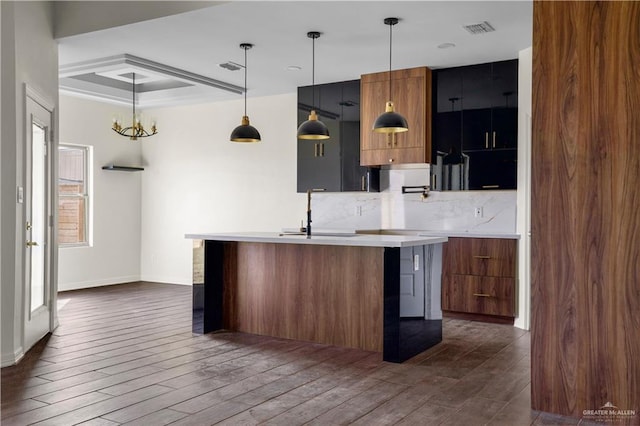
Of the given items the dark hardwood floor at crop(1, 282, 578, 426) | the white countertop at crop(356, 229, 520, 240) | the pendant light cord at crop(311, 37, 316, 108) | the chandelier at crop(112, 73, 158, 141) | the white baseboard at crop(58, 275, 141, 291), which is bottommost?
the dark hardwood floor at crop(1, 282, 578, 426)

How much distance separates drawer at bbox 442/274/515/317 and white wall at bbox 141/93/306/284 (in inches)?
93.9

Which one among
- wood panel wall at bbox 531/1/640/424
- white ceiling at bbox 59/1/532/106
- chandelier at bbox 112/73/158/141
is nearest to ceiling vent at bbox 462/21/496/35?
white ceiling at bbox 59/1/532/106

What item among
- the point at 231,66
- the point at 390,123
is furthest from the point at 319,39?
the point at 231,66

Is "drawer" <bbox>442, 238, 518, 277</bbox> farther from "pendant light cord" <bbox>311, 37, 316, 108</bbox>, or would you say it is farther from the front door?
the front door

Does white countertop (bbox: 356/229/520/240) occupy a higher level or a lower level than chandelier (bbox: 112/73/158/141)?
lower

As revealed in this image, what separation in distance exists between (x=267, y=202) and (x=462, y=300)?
10.4ft

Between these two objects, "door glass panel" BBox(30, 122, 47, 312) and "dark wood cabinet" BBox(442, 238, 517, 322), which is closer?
"door glass panel" BBox(30, 122, 47, 312)

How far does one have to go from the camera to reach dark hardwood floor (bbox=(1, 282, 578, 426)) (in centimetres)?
306

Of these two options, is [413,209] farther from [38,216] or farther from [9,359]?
[9,359]

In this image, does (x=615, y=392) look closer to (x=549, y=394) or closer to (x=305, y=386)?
(x=549, y=394)

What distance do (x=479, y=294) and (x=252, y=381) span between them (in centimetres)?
302

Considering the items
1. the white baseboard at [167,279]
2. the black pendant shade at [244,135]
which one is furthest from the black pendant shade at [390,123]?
the white baseboard at [167,279]

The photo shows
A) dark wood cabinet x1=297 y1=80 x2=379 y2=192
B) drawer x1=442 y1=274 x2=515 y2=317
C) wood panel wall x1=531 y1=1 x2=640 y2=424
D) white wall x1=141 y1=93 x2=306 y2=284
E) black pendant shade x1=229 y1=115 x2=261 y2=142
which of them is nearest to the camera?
wood panel wall x1=531 y1=1 x2=640 y2=424

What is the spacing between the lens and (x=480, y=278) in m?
5.86
